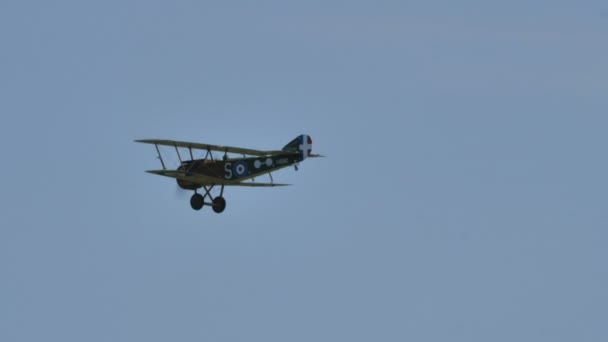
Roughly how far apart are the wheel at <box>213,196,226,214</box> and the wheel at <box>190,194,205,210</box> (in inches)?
21.4

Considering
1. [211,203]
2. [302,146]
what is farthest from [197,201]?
[302,146]

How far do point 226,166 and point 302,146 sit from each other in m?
3.24

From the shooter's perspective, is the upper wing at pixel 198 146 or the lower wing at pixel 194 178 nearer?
the lower wing at pixel 194 178

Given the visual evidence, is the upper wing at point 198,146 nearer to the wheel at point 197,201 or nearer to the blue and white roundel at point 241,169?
the blue and white roundel at point 241,169

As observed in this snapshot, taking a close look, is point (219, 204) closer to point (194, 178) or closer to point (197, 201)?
point (197, 201)

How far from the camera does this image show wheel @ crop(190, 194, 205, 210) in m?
86.0

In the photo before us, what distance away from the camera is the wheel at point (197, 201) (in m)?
86.0

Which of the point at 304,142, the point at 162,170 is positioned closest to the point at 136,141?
the point at 162,170

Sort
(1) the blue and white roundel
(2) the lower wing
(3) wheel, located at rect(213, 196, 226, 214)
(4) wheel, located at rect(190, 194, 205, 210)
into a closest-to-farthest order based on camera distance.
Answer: (2) the lower wing
(1) the blue and white roundel
(3) wheel, located at rect(213, 196, 226, 214)
(4) wheel, located at rect(190, 194, 205, 210)

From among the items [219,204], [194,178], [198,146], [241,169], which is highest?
[198,146]

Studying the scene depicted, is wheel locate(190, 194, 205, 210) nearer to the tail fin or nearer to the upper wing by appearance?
the upper wing

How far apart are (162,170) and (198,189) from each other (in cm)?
212

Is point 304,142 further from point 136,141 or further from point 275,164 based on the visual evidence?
point 136,141

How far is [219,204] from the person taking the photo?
85938 mm
